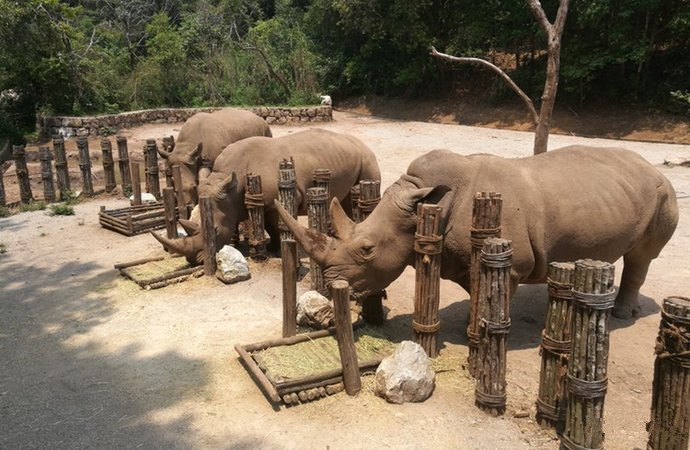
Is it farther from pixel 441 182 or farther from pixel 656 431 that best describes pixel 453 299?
Answer: pixel 656 431

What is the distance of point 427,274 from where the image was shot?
16.9 ft

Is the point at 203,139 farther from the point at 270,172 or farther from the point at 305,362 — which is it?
the point at 305,362

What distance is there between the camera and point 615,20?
19.9 m

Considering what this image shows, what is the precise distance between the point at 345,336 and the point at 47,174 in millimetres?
10546

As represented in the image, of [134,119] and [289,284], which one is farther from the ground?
[134,119]

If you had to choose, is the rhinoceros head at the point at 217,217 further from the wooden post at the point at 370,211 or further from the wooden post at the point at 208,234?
the wooden post at the point at 370,211

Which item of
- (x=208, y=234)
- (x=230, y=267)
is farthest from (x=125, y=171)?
(x=230, y=267)

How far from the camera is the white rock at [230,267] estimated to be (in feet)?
24.9

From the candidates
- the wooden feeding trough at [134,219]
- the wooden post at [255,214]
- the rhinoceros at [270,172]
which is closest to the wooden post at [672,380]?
the wooden post at [255,214]

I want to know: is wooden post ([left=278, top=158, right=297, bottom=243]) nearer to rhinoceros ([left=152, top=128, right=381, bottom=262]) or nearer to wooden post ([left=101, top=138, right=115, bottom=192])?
rhinoceros ([left=152, top=128, right=381, bottom=262])

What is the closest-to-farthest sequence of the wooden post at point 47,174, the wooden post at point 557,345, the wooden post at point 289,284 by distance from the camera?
the wooden post at point 557,345, the wooden post at point 289,284, the wooden post at point 47,174

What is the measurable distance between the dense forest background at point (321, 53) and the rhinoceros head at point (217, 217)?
1527cm

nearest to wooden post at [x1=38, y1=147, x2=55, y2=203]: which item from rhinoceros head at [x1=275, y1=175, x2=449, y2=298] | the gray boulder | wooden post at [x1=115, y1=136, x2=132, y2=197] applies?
wooden post at [x1=115, y1=136, x2=132, y2=197]

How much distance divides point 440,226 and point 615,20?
18.5m
